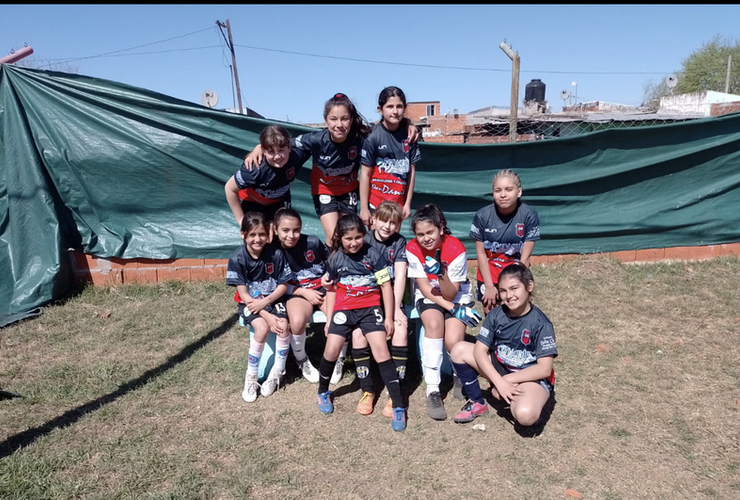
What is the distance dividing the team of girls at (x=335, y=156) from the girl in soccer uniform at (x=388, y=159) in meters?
0.08

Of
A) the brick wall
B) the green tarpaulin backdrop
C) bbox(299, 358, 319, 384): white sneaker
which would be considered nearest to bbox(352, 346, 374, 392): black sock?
bbox(299, 358, 319, 384): white sneaker

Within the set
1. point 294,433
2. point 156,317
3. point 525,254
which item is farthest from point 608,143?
point 156,317

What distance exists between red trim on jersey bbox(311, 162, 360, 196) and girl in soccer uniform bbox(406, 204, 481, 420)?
74 centimetres

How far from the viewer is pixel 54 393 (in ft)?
10.5

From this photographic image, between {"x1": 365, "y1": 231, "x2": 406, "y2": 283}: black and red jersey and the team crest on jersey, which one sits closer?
the team crest on jersey

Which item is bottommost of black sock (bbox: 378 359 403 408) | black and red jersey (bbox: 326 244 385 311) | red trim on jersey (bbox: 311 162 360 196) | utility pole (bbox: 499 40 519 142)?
black sock (bbox: 378 359 403 408)

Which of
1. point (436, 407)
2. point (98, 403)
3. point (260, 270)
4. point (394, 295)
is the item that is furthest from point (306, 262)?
point (98, 403)

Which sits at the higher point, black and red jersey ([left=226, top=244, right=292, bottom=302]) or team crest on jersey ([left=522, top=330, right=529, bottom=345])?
black and red jersey ([left=226, top=244, right=292, bottom=302])

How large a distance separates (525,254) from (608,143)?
2.85 metres

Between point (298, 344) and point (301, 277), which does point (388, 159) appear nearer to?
point (301, 277)

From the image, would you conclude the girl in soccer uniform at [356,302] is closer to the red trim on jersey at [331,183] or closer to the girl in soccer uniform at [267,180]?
the red trim on jersey at [331,183]

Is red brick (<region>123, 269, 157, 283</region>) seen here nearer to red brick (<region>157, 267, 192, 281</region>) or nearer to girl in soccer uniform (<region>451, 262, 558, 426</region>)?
red brick (<region>157, 267, 192, 281</region>)

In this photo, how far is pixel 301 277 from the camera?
350cm

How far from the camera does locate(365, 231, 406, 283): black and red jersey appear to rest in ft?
10.7
